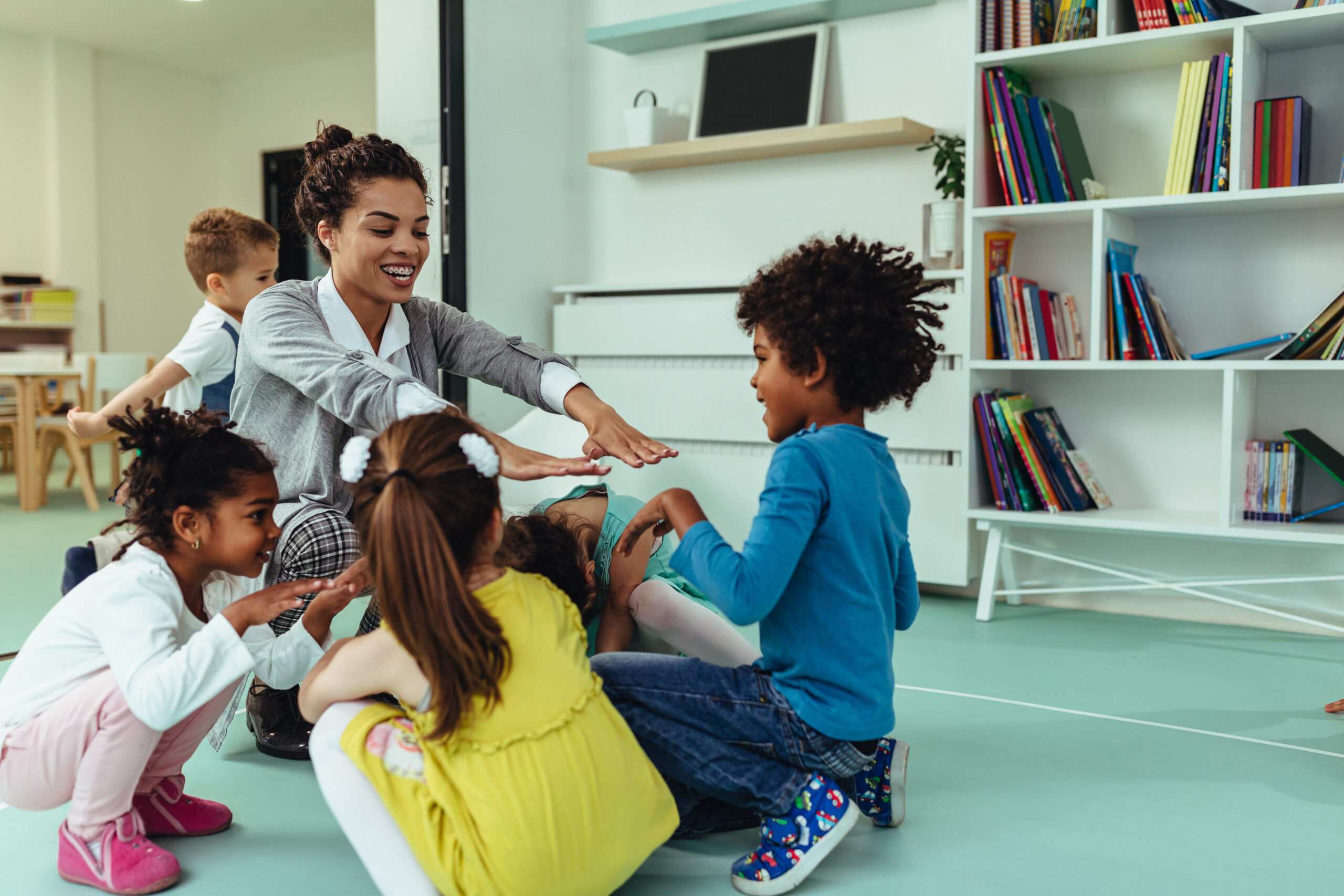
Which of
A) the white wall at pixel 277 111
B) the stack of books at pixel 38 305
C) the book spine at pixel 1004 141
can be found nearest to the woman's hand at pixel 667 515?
the book spine at pixel 1004 141

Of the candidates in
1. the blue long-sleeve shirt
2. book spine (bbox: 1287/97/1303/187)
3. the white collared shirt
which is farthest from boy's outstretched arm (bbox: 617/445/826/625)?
book spine (bbox: 1287/97/1303/187)

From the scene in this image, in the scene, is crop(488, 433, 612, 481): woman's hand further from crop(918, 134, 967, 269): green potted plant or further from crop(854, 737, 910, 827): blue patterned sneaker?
crop(918, 134, 967, 269): green potted plant

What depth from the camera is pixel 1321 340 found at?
2385mm

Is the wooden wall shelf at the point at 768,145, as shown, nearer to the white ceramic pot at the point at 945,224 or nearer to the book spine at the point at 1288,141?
the white ceramic pot at the point at 945,224

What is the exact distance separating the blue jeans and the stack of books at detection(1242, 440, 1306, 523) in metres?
1.61

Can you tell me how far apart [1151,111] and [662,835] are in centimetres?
234

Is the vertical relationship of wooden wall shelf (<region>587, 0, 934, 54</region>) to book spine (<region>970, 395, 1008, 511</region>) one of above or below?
above

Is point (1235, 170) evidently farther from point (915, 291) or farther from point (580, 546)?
point (580, 546)

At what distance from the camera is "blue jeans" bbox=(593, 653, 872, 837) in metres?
1.35

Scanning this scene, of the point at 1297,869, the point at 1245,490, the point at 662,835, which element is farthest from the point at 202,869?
the point at 1245,490

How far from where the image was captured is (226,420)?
5.27 ft

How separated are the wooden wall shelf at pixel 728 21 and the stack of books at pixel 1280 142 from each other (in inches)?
38.8

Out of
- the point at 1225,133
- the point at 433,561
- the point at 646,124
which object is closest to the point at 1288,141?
the point at 1225,133

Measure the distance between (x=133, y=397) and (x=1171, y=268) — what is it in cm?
250
